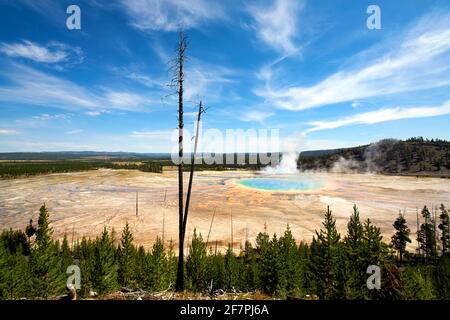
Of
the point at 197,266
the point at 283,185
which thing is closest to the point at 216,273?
the point at 197,266

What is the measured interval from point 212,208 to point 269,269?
48651 mm

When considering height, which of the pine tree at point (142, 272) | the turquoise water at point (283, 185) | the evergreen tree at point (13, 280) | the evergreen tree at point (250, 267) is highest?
the turquoise water at point (283, 185)

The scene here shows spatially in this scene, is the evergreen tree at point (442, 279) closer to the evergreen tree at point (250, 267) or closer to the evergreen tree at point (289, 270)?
the evergreen tree at point (289, 270)

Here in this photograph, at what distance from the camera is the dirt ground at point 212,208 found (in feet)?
228

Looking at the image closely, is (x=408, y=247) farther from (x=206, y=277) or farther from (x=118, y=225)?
(x=118, y=225)

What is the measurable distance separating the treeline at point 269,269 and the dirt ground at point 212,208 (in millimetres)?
10509

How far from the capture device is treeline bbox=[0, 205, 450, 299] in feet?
79.8

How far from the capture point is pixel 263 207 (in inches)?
3524

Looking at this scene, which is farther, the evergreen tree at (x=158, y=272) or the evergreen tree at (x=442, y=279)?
the evergreen tree at (x=442, y=279)

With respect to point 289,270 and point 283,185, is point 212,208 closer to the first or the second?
point 289,270

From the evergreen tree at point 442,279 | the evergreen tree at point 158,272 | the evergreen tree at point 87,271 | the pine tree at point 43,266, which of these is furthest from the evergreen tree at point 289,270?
the pine tree at point 43,266

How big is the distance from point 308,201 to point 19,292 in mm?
81815

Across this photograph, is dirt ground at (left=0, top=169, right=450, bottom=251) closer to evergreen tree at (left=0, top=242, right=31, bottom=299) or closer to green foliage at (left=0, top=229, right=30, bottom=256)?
green foliage at (left=0, top=229, right=30, bottom=256)
